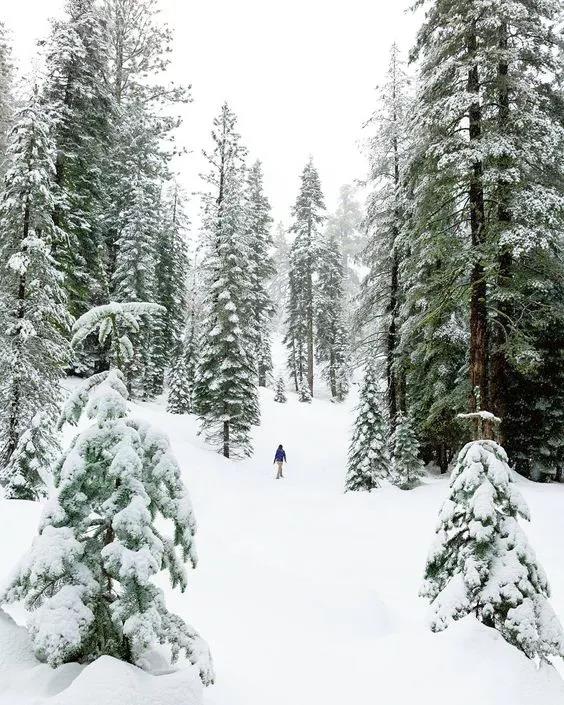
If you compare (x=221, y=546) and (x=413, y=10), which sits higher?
(x=413, y=10)

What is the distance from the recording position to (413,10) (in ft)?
40.1

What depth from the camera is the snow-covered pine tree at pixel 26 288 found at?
12.4m

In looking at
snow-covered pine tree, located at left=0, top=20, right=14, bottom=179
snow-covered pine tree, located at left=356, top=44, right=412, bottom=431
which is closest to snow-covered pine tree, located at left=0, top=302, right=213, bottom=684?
snow-covered pine tree, located at left=356, top=44, right=412, bottom=431

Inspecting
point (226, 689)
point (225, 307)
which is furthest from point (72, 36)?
point (226, 689)

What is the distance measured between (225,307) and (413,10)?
44.9 feet

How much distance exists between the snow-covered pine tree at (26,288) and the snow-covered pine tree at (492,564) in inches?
412

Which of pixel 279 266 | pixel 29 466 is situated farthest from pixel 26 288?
pixel 279 266

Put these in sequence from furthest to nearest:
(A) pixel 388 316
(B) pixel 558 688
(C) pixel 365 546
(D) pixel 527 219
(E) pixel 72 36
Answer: (A) pixel 388 316 < (E) pixel 72 36 < (C) pixel 365 546 < (D) pixel 527 219 < (B) pixel 558 688

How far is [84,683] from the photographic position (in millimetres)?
2697

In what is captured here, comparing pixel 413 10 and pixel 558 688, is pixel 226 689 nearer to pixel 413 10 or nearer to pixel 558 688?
pixel 558 688

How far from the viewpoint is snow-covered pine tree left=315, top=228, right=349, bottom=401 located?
4491 centimetres

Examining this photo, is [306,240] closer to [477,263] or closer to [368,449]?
[368,449]

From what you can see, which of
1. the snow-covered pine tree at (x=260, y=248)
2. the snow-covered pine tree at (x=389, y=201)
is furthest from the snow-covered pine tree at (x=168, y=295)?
the snow-covered pine tree at (x=389, y=201)

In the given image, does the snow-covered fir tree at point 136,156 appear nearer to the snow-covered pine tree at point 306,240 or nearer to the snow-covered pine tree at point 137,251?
the snow-covered pine tree at point 137,251
